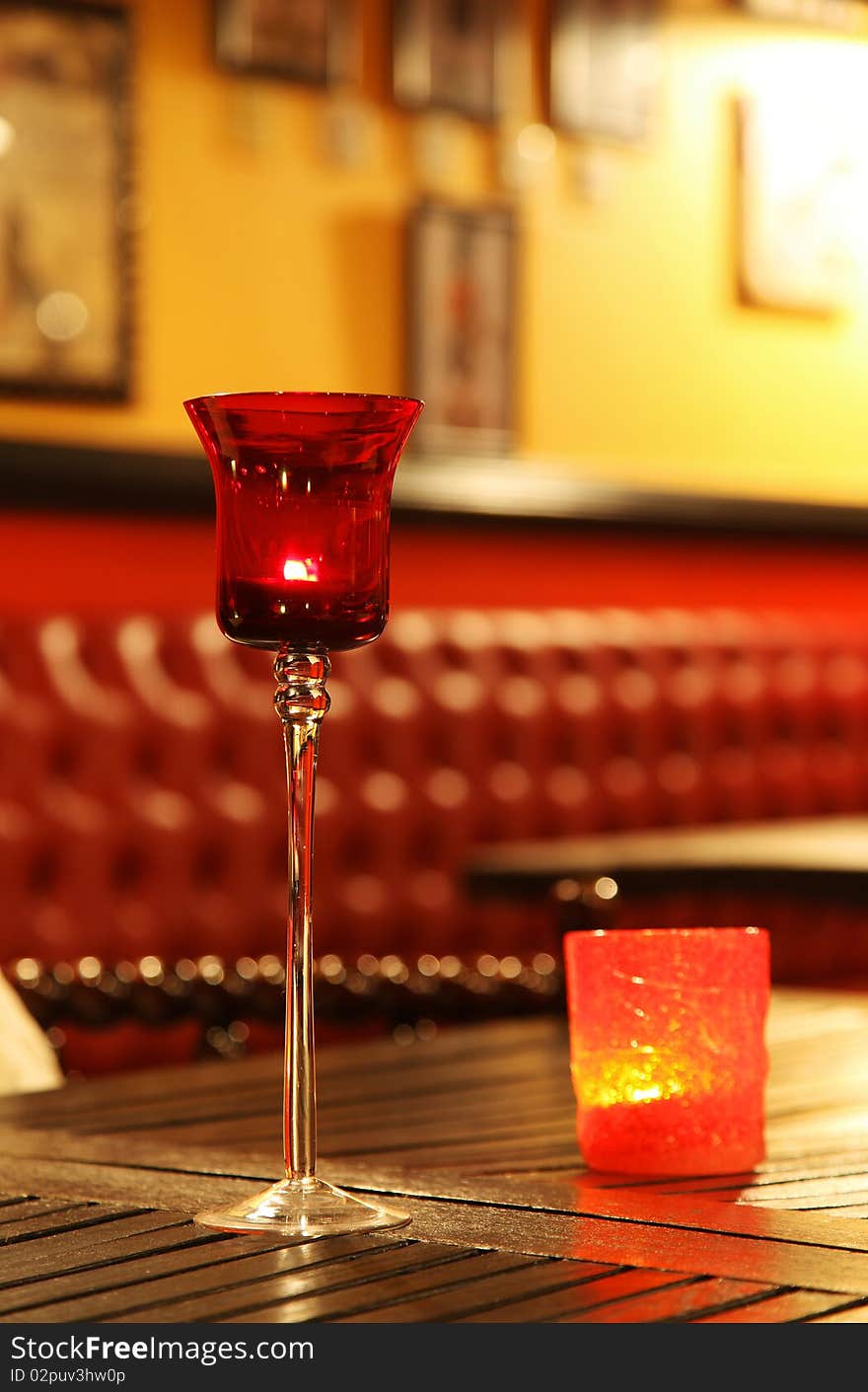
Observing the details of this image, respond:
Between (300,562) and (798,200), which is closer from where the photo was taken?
(300,562)

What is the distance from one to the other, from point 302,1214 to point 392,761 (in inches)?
121

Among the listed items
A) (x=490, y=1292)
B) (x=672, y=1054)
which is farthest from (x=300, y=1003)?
(x=672, y=1054)

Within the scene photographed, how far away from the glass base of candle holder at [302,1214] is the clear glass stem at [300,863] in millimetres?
31

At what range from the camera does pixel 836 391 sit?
Answer: 523cm

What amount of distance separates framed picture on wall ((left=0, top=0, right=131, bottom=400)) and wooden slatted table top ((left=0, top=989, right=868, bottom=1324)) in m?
2.38

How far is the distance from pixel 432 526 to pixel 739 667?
0.78 m

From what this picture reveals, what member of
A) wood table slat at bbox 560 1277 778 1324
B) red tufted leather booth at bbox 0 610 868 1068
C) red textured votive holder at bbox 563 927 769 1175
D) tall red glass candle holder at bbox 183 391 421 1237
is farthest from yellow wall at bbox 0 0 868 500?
wood table slat at bbox 560 1277 778 1324

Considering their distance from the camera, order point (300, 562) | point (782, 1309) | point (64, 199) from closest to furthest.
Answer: point (782, 1309) < point (300, 562) < point (64, 199)

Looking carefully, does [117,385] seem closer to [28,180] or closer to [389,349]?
[28,180]

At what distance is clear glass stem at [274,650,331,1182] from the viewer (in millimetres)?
987

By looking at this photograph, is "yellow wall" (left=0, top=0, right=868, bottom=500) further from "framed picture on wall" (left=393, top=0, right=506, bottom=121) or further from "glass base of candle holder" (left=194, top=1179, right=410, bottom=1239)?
"glass base of candle holder" (left=194, top=1179, right=410, bottom=1239)

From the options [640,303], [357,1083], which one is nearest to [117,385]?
[640,303]

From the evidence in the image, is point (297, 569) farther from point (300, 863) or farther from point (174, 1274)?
point (174, 1274)

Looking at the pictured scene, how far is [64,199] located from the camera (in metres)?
3.82
